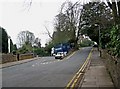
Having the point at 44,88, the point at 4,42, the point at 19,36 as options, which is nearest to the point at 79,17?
the point at 4,42

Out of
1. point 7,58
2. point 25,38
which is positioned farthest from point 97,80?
point 25,38

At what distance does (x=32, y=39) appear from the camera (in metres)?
127

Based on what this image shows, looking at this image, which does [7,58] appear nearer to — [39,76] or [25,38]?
[39,76]

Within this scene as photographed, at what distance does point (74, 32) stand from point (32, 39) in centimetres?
4452

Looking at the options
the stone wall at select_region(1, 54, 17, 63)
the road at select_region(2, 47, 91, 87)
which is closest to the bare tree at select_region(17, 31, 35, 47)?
the stone wall at select_region(1, 54, 17, 63)

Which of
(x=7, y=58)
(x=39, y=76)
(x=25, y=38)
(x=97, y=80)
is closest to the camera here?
(x=97, y=80)

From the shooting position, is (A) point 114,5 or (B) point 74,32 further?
(B) point 74,32

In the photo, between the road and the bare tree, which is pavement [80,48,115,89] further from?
the bare tree

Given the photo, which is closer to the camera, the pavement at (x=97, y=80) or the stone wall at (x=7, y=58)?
the pavement at (x=97, y=80)

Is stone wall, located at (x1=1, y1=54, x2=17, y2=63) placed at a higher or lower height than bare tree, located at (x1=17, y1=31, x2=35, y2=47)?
lower

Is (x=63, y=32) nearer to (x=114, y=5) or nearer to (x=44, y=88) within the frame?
(x=114, y=5)

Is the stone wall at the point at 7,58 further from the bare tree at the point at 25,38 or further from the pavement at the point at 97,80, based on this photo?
the bare tree at the point at 25,38

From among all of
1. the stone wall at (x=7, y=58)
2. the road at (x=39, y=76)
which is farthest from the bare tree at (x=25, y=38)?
the road at (x=39, y=76)

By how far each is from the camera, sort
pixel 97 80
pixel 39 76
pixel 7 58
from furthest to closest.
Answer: pixel 7 58 → pixel 39 76 → pixel 97 80
